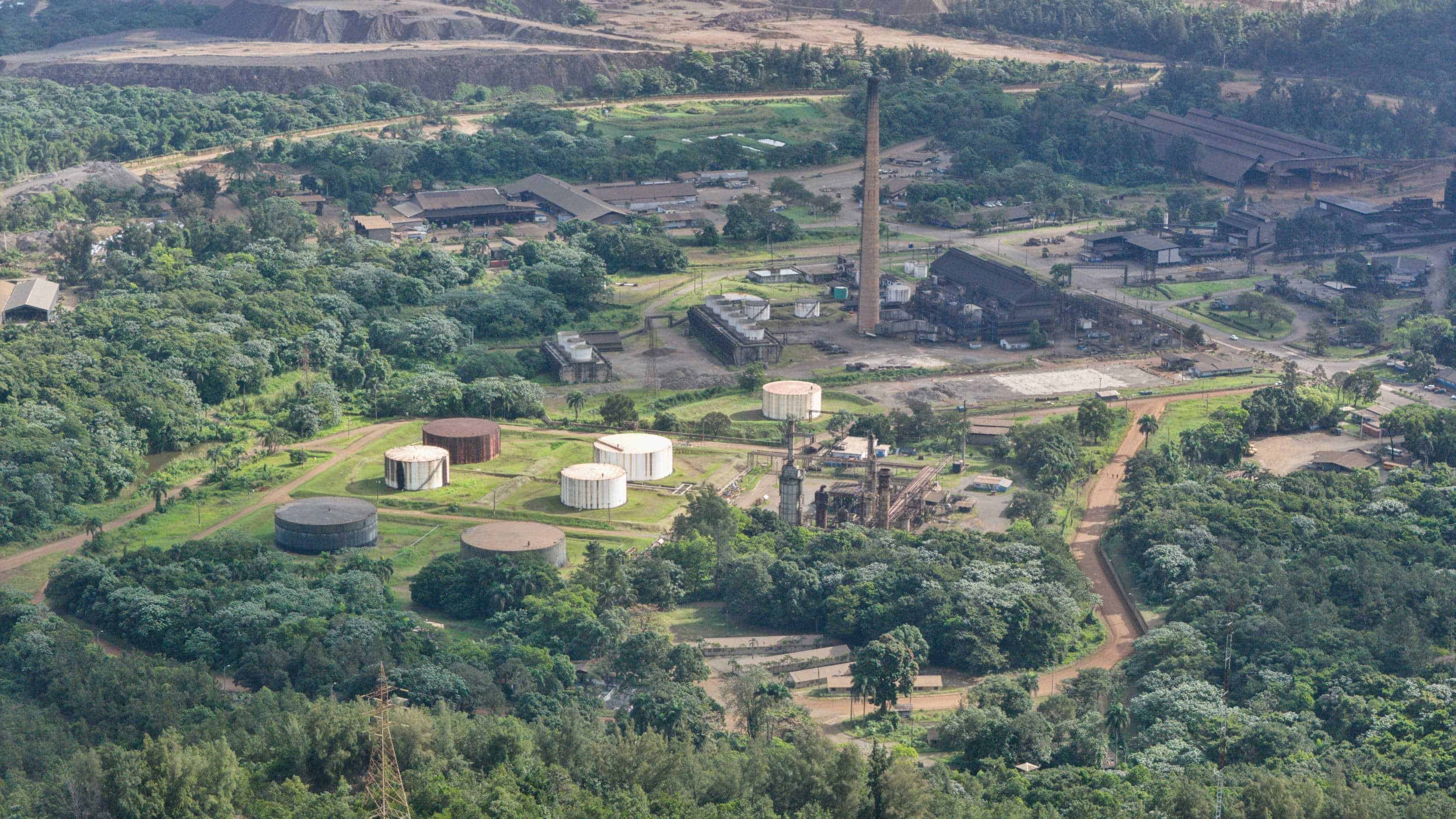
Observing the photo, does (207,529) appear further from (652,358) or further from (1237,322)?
(1237,322)

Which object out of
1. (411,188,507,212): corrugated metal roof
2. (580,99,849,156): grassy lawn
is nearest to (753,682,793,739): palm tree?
(411,188,507,212): corrugated metal roof

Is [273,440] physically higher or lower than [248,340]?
lower

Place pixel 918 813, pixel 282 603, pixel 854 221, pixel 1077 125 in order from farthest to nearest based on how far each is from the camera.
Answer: pixel 1077 125
pixel 854 221
pixel 282 603
pixel 918 813

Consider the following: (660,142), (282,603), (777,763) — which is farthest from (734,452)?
(660,142)

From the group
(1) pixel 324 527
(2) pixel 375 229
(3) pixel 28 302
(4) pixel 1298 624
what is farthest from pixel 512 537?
(2) pixel 375 229

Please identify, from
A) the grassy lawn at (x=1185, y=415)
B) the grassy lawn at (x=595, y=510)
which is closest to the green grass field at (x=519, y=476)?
the grassy lawn at (x=595, y=510)

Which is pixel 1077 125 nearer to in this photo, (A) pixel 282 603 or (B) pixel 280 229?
(B) pixel 280 229
